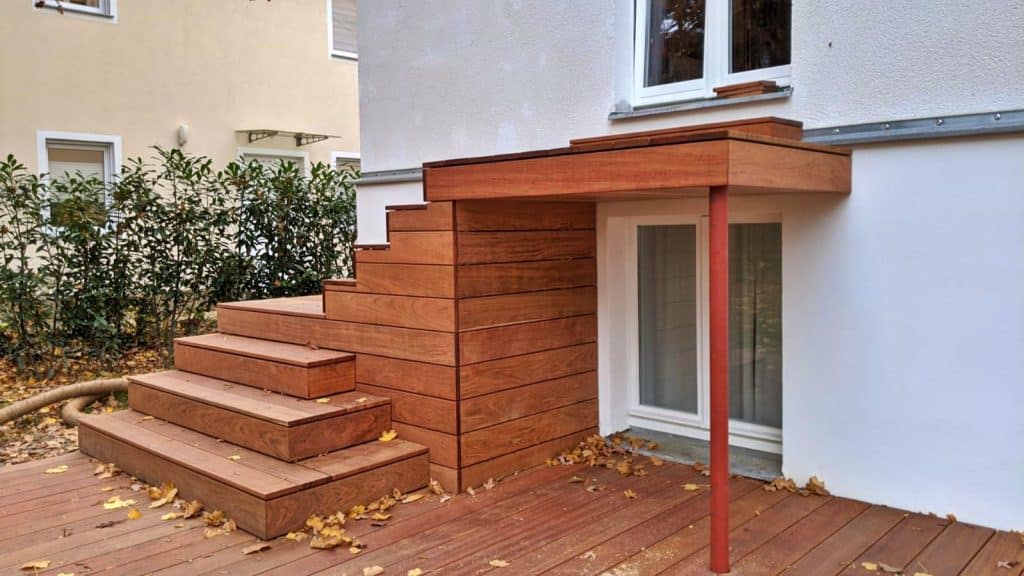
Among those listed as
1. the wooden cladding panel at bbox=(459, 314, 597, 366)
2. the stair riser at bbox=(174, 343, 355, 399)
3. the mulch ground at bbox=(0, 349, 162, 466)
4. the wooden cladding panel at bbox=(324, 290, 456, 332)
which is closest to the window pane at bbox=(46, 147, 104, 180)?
the mulch ground at bbox=(0, 349, 162, 466)

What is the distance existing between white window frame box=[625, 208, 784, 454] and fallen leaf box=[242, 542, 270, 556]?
88.1 inches

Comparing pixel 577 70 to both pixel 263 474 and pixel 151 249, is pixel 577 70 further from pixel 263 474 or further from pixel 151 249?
pixel 151 249

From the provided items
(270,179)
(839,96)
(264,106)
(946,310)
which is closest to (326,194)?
(270,179)

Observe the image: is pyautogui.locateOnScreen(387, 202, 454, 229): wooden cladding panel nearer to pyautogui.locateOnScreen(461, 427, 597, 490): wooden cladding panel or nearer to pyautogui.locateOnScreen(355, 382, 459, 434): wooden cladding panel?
pyautogui.locateOnScreen(355, 382, 459, 434): wooden cladding panel

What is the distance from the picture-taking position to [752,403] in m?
4.45

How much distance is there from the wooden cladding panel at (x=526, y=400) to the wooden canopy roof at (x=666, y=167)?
106cm

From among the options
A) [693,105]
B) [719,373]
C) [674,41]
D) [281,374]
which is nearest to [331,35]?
[674,41]

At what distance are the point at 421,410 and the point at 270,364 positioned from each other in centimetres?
97

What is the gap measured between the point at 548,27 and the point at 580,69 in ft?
1.18

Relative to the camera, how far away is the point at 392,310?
14.3ft

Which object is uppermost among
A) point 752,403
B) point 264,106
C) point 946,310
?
point 264,106

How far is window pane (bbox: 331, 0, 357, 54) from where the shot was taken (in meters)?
11.8

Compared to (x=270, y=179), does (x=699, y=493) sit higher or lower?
lower

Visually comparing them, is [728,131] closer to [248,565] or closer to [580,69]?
[580,69]
